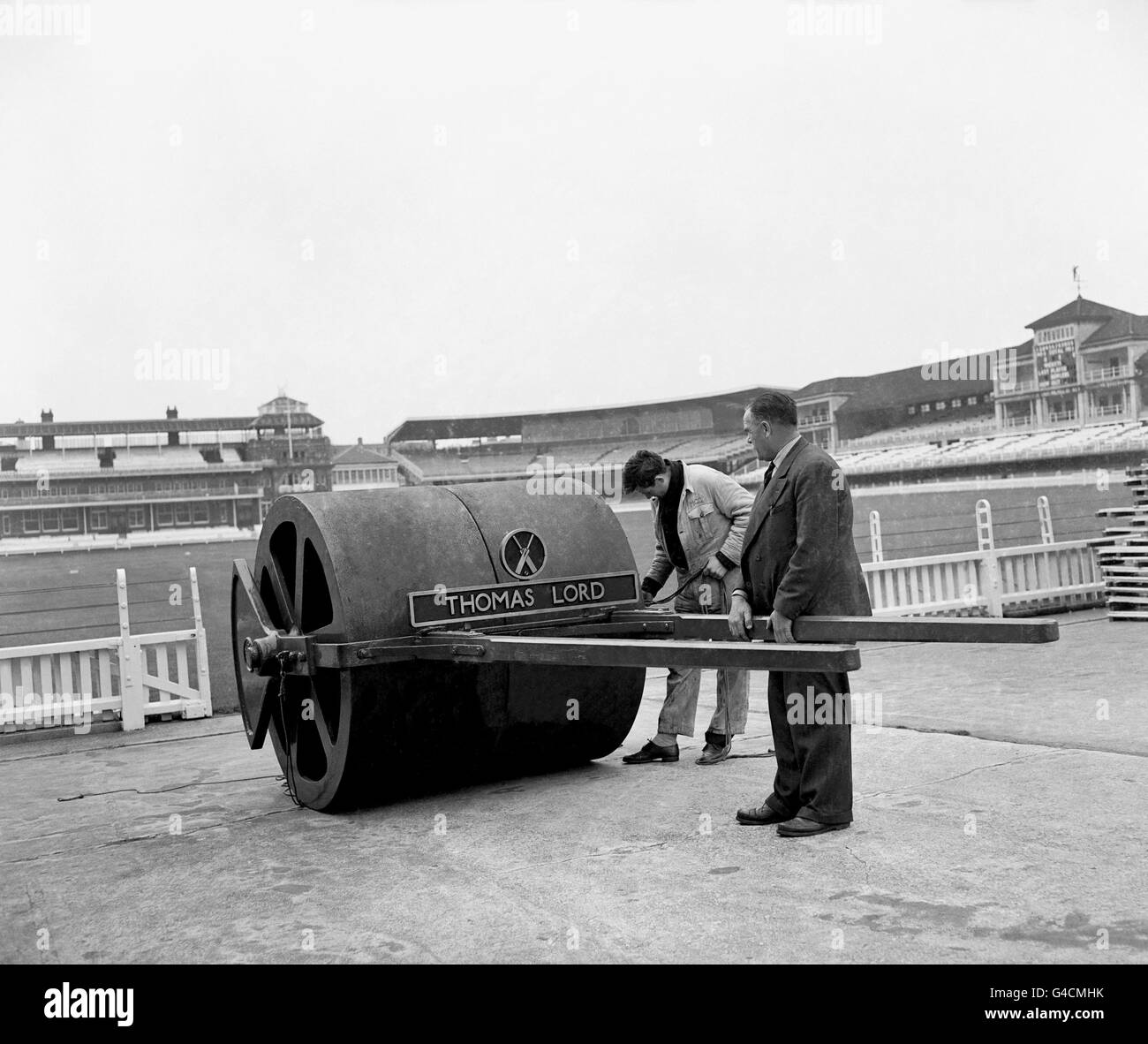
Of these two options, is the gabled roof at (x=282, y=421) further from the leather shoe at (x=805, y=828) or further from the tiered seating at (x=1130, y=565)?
the leather shoe at (x=805, y=828)

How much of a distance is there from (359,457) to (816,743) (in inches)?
4549

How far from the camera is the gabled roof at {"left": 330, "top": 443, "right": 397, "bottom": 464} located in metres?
116

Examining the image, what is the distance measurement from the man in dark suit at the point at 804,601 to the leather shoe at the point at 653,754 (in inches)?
61.4

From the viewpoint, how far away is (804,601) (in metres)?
4.90

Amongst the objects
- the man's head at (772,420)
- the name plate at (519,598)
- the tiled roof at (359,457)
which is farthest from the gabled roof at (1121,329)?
the man's head at (772,420)

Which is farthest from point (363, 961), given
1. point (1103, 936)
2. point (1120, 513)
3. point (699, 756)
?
point (1120, 513)

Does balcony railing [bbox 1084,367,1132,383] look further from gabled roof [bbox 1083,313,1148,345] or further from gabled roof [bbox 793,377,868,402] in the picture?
gabled roof [bbox 793,377,868,402]

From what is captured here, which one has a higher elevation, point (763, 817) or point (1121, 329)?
point (1121, 329)

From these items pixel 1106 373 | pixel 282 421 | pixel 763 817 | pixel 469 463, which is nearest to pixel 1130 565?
pixel 763 817

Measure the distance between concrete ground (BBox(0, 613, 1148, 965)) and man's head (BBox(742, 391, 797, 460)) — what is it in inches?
68.0

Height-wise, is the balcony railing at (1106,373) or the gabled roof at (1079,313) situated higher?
the gabled roof at (1079,313)

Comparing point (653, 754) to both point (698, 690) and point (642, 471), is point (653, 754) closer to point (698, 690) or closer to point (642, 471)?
point (698, 690)

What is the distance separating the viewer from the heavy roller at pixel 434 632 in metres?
5.68

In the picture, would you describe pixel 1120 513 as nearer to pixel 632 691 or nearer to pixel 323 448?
pixel 632 691
